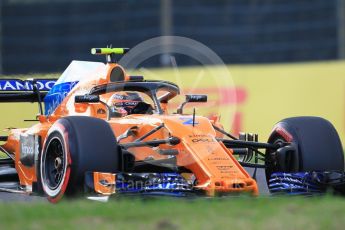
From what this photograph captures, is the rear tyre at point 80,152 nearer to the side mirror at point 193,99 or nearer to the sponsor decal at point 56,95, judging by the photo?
the side mirror at point 193,99

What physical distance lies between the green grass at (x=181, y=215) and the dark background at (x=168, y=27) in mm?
11240

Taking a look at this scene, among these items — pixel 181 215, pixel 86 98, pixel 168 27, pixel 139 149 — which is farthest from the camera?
pixel 168 27

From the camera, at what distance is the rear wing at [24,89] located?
1170 cm

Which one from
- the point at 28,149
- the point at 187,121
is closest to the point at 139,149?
the point at 187,121

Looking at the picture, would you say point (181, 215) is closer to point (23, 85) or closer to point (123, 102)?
point (123, 102)

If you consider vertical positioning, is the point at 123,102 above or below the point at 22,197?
above

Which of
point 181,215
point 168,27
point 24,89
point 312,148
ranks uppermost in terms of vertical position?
point 168,27

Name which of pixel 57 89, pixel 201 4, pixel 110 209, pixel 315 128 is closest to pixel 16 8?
pixel 201 4

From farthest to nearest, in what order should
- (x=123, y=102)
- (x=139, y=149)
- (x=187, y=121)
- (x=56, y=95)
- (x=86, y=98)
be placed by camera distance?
(x=56, y=95) → (x=123, y=102) → (x=86, y=98) → (x=139, y=149) → (x=187, y=121)

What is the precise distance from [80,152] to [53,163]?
86cm

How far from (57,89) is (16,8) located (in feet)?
25.4

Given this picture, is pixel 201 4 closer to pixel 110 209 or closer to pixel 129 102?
pixel 129 102

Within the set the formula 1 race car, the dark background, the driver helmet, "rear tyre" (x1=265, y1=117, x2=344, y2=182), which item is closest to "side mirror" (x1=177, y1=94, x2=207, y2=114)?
the formula 1 race car

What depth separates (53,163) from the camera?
9461 mm
